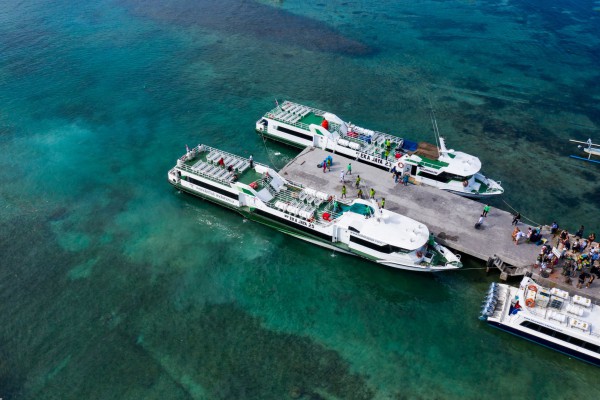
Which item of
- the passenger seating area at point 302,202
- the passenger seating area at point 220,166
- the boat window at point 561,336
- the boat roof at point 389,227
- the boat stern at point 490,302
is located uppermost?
the passenger seating area at point 220,166

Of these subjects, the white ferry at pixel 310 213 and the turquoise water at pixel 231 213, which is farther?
the white ferry at pixel 310 213

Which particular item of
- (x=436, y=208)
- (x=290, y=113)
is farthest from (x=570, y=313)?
(x=290, y=113)

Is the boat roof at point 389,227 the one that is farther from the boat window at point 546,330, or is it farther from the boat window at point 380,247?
the boat window at point 546,330

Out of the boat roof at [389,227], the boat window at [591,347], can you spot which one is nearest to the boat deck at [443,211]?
the boat roof at [389,227]

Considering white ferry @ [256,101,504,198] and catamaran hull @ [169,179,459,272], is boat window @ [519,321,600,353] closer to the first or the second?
catamaran hull @ [169,179,459,272]

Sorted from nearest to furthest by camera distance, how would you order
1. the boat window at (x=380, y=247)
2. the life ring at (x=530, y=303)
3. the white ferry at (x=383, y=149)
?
the life ring at (x=530, y=303), the boat window at (x=380, y=247), the white ferry at (x=383, y=149)

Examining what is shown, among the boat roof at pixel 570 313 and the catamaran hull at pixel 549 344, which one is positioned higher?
the boat roof at pixel 570 313

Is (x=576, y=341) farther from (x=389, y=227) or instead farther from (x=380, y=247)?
(x=389, y=227)

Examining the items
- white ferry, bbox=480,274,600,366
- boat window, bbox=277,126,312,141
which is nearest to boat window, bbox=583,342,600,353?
white ferry, bbox=480,274,600,366
